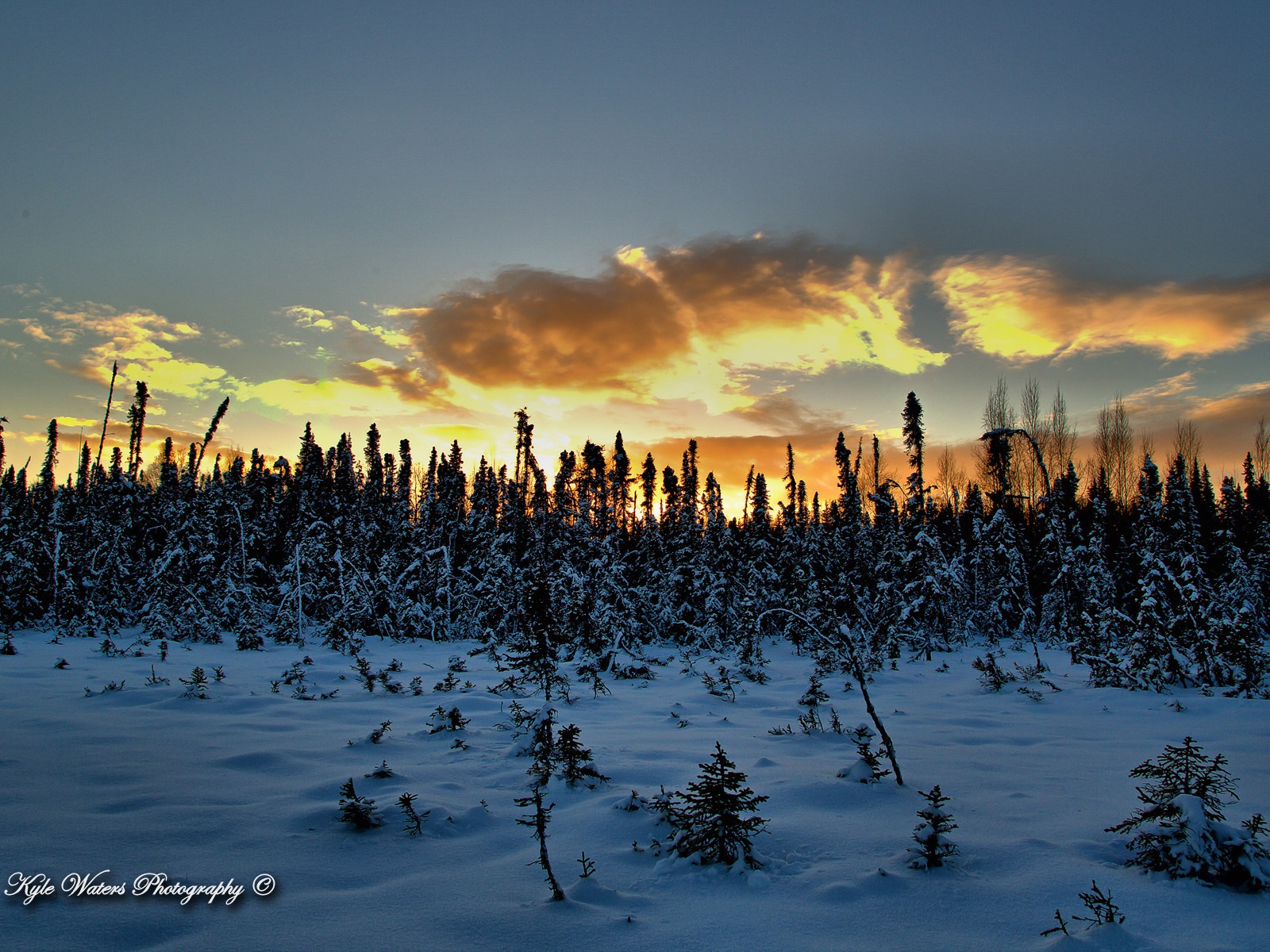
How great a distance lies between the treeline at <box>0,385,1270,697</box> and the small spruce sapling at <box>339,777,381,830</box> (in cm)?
1308

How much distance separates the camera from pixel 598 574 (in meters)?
24.6

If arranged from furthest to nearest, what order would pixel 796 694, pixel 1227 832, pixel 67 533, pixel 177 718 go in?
pixel 67 533
pixel 796 694
pixel 177 718
pixel 1227 832

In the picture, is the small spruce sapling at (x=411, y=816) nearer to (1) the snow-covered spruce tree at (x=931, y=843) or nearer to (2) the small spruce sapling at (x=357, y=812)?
(2) the small spruce sapling at (x=357, y=812)

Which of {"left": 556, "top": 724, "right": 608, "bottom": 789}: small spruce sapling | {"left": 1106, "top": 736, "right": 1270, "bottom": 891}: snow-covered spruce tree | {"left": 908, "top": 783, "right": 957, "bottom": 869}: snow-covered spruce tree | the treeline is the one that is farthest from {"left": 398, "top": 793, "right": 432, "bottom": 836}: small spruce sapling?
the treeline

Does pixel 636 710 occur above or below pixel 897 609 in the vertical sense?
below

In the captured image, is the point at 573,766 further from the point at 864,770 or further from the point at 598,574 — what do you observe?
the point at 598,574

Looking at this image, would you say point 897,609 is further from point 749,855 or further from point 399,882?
point 399,882

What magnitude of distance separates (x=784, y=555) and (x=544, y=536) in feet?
60.5

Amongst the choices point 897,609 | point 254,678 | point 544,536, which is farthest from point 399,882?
point 897,609

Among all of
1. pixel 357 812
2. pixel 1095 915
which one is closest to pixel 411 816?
pixel 357 812

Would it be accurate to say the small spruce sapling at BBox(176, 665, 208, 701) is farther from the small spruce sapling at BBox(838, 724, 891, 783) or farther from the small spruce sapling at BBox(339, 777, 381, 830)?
the small spruce sapling at BBox(838, 724, 891, 783)

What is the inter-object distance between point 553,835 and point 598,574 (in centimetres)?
1878

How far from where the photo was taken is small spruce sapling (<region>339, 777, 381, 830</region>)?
5.57m

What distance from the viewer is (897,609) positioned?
2603 centimetres
